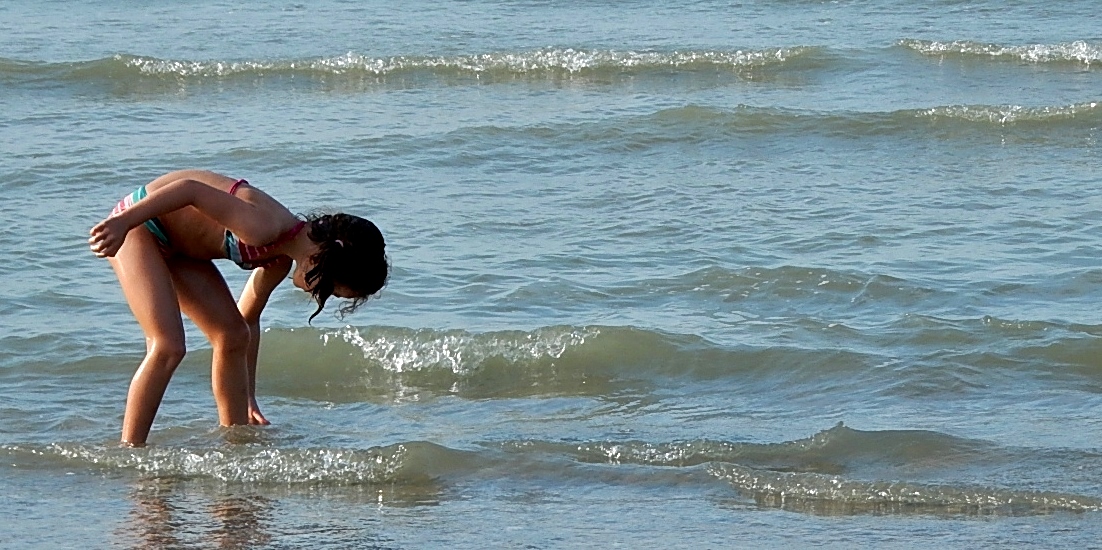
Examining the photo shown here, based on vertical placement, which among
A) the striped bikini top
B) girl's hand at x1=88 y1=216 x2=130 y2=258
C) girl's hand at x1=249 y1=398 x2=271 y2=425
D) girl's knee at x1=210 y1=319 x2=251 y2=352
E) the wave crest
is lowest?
girl's hand at x1=249 y1=398 x2=271 y2=425

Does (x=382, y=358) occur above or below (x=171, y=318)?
below

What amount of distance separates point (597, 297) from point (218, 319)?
247 centimetres

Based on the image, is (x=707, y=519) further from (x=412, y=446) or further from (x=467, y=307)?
(x=467, y=307)

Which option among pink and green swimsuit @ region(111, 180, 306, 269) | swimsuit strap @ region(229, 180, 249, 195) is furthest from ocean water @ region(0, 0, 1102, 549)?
swimsuit strap @ region(229, 180, 249, 195)

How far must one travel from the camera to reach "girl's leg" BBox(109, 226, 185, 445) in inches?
206

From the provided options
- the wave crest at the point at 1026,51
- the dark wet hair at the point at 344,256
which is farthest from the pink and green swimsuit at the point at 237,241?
the wave crest at the point at 1026,51

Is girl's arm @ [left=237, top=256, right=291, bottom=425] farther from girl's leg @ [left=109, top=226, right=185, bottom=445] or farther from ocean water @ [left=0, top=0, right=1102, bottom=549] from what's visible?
girl's leg @ [left=109, top=226, right=185, bottom=445]

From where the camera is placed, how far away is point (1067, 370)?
647cm

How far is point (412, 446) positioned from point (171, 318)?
870 mm

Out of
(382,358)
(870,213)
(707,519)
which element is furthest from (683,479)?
(870,213)

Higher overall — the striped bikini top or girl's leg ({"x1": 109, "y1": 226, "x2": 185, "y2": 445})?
the striped bikini top

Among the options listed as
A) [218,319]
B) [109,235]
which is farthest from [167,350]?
[109,235]

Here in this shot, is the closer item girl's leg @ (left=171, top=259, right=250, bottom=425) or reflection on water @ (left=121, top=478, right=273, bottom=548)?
reflection on water @ (left=121, top=478, right=273, bottom=548)

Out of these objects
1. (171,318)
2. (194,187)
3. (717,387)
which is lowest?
(717,387)
